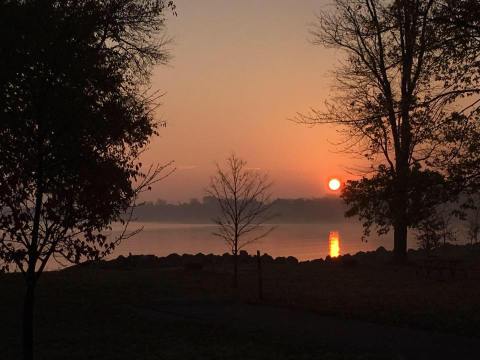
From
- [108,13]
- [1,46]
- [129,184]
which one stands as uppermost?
[108,13]

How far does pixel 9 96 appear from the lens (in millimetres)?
8695

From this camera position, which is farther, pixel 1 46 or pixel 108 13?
pixel 108 13

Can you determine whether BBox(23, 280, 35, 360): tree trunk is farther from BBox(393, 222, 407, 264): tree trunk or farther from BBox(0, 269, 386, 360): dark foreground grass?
BBox(393, 222, 407, 264): tree trunk

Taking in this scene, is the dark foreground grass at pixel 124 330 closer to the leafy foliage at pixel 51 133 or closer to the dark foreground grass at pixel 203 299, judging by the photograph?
the dark foreground grass at pixel 203 299

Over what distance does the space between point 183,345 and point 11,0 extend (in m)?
7.22

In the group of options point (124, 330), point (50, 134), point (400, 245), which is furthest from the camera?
point (400, 245)

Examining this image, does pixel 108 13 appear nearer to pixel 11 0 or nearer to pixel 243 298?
pixel 11 0

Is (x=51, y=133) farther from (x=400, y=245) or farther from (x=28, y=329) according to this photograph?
(x=400, y=245)

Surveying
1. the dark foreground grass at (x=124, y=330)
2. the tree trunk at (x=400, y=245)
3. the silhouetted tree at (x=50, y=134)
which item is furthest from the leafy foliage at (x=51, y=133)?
the tree trunk at (x=400, y=245)

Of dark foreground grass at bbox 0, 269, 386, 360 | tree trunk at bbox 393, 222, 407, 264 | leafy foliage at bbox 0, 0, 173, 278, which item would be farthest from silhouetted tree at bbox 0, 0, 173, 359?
tree trunk at bbox 393, 222, 407, 264

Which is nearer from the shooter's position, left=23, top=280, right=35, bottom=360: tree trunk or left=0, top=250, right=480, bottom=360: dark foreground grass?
left=23, top=280, right=35, bottom=360: tree trunk

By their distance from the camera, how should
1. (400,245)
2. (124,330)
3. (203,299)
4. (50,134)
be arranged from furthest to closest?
(400,245) → (203,299) → (124,330) → (50,134)

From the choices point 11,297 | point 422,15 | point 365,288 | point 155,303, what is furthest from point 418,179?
point 11,297

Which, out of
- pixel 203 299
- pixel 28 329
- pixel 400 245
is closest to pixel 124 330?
pixel 28 329
